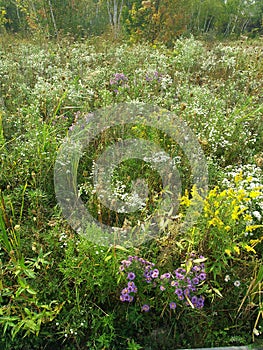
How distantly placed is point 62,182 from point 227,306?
1.53 m

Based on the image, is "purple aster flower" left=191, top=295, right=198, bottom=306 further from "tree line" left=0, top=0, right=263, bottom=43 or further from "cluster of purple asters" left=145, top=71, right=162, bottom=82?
"tree line" left=0, top=0, right=263, bottom=43

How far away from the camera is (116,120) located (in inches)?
124

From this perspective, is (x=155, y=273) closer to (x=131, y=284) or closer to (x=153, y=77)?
(x=131, y=284)

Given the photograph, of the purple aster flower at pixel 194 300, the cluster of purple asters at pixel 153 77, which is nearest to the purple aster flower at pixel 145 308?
the purple aster flower at pixel 194 300

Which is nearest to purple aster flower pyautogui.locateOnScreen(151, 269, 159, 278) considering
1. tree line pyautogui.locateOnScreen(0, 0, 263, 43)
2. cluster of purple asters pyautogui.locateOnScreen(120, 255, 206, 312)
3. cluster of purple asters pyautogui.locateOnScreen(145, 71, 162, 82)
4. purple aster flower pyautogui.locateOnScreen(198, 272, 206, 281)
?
cluster of purple asters pyautogui.locateOnScreen(120, 255, 206, 312)

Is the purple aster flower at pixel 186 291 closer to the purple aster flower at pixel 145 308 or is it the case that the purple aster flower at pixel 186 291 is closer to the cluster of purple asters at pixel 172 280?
the cluster of purple asters at pixel 172 280

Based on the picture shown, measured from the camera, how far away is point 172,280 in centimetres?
187

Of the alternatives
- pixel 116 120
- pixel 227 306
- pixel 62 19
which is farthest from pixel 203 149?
pixel 62 19

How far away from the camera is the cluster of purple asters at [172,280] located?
1.78 m

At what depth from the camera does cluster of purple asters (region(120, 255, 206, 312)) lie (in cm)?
178

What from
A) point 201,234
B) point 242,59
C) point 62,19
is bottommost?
point 62,19

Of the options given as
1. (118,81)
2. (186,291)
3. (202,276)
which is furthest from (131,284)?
(118,81)

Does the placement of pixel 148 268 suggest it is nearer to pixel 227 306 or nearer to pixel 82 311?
pixel 82 311

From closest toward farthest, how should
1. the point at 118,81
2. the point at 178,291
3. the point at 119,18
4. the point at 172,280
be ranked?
the point at 178,291, the point at 172,280, the point at 118,81, the point at 119,18
